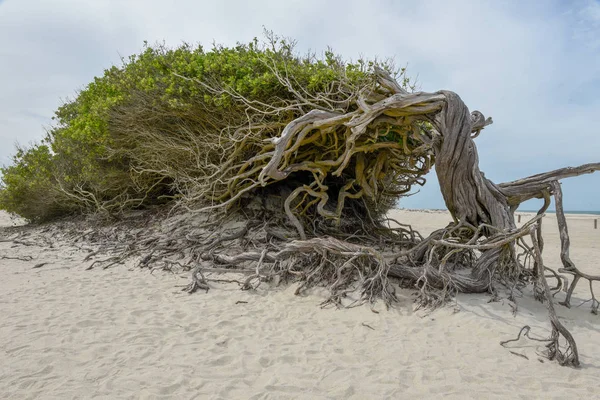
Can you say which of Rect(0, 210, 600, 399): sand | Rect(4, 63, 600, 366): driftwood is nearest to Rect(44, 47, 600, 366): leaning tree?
Rect(4, 63, 600, 366): driftwood

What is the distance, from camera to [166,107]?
9.07 meters

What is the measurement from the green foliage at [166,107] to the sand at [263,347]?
14.0 feet

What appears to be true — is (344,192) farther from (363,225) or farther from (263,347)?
(263,347)

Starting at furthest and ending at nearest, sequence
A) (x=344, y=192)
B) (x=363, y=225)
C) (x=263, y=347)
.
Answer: (x=363, y=225) → (x=344, y=192) → (x=263, y=347)

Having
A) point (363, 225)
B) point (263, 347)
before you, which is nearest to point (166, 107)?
point (363, 225)

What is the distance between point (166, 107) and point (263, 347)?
6835 millimetres

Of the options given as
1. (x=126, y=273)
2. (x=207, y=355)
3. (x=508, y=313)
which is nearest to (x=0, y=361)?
(x=207, y=355)

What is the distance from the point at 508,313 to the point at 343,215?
16.1ft

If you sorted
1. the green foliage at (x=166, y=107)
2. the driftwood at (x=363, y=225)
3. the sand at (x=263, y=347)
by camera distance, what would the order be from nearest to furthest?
the sand at (x=263, y=347) → the driftwood at (x=363, y=225) → the green foliage at (x=166, y=107)

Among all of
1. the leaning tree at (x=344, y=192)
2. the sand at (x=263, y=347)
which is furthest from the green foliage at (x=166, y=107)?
the sand at (x=263, y=347)

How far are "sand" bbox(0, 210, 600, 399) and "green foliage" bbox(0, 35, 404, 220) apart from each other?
4.25 metres

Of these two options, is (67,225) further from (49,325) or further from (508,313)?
(508,313)

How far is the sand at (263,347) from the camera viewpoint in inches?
137

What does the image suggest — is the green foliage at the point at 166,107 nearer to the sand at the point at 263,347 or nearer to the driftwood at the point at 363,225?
A: the driftwood at the point at 363,225
